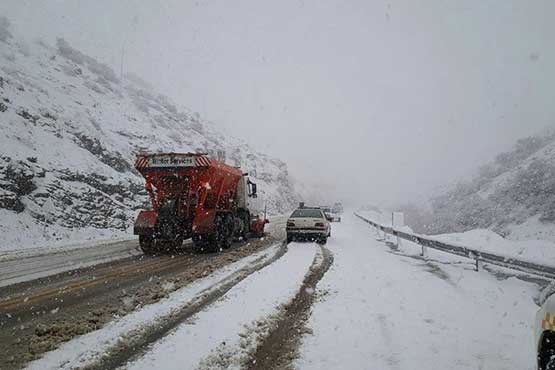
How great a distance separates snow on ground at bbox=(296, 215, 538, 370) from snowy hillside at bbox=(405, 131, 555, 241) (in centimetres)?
1927

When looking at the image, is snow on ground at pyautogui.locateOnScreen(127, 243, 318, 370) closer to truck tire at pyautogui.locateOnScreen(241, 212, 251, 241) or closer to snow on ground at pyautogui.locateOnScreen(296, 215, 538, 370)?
snow on ground at pyautogui.locateOnScreen(296, 215, 538, 370)

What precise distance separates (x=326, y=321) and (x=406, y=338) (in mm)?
1232

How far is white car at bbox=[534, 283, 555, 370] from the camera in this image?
2.82 m

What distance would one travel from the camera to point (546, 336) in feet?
9.51

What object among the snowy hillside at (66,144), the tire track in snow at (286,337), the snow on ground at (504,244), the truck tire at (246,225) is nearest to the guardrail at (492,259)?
the snow on ground at (504,244)

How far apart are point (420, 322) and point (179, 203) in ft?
34.2

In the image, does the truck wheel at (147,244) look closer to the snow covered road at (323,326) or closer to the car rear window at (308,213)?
the snow covered road at (323,326)

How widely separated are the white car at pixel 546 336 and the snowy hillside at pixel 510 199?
24924mm

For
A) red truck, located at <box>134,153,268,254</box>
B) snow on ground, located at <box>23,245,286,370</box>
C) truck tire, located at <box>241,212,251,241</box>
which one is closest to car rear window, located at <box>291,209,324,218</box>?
truck tire, located at <box>241,212,251,241</box>

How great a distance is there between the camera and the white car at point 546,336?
2.82 m

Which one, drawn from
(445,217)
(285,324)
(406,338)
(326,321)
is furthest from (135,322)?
(445,217)

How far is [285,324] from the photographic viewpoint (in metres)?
5.95

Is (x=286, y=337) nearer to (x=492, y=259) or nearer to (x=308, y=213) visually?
(x=492, y=259)

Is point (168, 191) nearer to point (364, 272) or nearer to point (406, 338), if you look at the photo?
point (364, 272)
